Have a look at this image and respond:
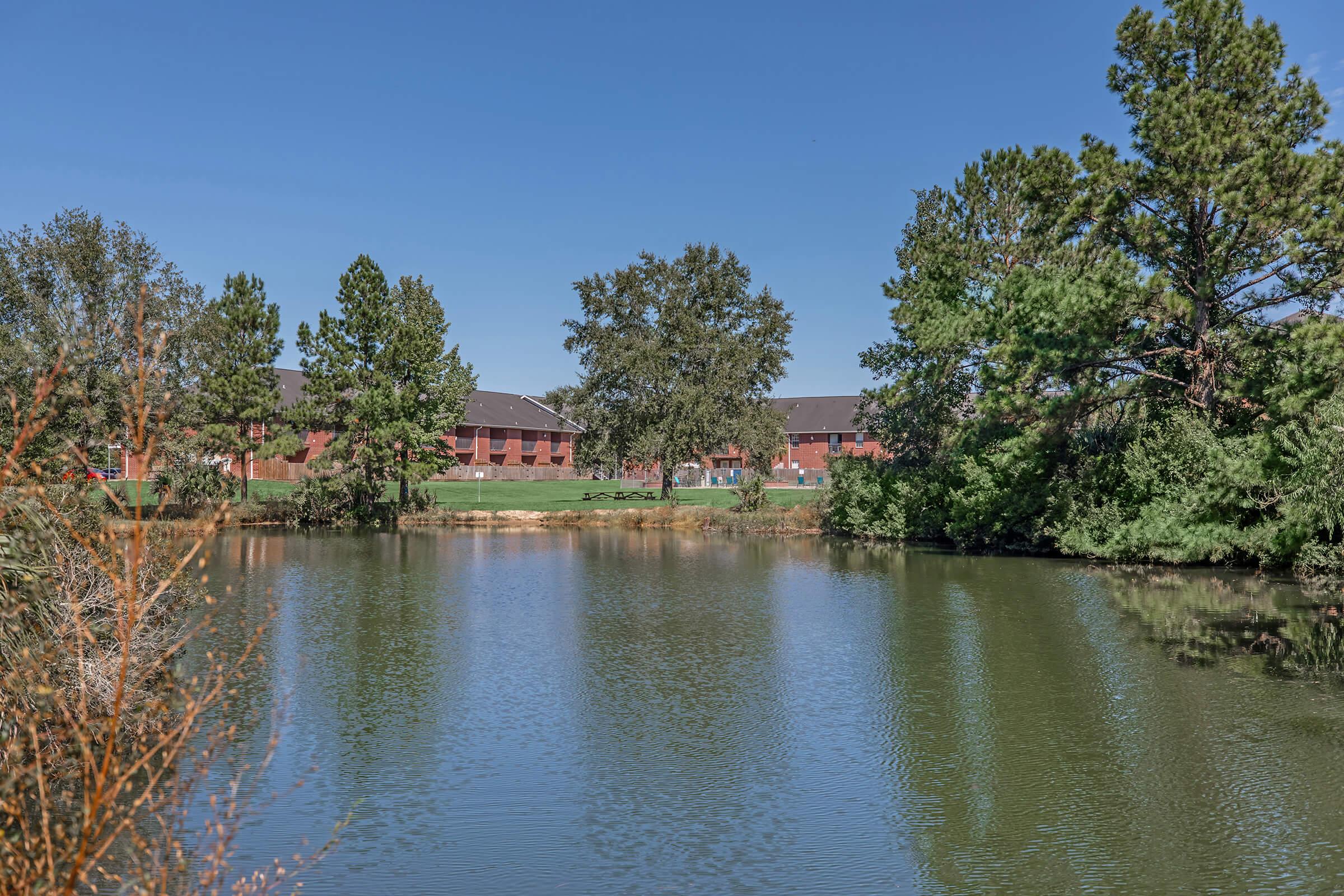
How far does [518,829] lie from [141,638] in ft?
17.4

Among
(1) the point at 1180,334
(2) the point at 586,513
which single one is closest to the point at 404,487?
(2) the point at 586,513

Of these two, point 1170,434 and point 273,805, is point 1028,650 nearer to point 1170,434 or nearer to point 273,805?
point 273,805

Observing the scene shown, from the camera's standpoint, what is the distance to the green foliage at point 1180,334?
88.8 feet

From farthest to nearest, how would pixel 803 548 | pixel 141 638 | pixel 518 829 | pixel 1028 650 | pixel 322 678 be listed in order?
pixel 803 548 < pixel 1028 650 < pixel 322 678 < pixel 141 638 < pixel 518 829

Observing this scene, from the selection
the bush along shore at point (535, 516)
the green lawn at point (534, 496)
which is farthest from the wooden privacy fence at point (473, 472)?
the bush along shore at point (535, 516)

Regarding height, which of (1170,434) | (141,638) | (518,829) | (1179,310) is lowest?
(518,829)

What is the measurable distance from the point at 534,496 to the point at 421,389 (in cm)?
1814

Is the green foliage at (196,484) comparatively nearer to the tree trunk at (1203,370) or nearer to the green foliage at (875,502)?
the green foliage at (875,502)

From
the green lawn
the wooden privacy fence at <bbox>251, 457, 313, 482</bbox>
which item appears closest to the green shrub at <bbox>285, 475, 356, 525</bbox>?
the green lawn

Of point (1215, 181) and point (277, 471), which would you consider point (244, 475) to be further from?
point (1215, 181)

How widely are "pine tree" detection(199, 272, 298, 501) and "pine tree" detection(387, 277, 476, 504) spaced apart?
5530 millimetres

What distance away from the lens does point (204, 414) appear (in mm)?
49906

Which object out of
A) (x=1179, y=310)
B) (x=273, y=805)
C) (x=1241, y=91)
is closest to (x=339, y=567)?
(x=273, y=805)

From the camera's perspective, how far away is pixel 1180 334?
104 feet
